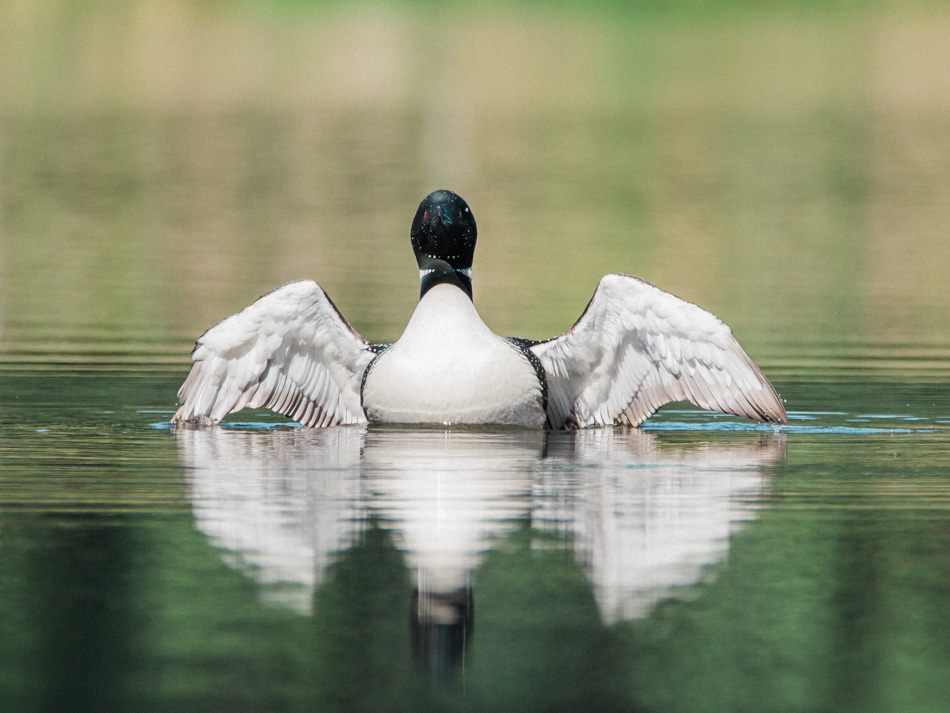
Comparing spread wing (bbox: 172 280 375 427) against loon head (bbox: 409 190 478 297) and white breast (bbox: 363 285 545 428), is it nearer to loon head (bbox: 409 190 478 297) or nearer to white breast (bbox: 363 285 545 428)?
white breast (bbox: 363 285 545 428)

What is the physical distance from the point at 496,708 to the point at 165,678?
115 cm

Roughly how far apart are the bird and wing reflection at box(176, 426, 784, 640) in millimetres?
340

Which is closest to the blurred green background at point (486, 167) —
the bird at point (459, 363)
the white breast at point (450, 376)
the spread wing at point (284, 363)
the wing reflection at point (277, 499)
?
the spread wing at point (284, 363)

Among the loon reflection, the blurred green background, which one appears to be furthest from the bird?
the blurred green background

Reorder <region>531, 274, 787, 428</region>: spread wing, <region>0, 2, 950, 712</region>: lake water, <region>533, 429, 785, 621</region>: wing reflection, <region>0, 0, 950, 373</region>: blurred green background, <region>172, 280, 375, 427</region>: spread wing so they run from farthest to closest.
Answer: <region>0, 0, 950, 373</region>: blurred green background < <region>172, 280, 375, 427</region>: spread wing < <region>531, 274, 787, 428</region>: spread wing < <region>533, 429, 785, 621</region>: wing reflection < <region>0, 2, 950, 712</region>: lake water

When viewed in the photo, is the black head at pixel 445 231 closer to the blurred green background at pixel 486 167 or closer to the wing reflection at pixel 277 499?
the wing reflection at pixel 277 499

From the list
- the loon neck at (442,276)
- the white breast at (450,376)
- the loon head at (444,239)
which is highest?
the loon head at (444,239)

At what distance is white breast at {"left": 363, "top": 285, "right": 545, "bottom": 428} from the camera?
39.2 feet

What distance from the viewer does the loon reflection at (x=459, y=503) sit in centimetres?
725

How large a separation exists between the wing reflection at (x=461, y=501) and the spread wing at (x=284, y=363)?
0.58m

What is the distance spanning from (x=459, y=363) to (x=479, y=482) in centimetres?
258

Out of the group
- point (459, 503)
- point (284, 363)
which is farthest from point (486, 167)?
point (459, 503)

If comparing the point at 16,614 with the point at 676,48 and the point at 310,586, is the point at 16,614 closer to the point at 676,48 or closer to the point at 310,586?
the point at 310,586

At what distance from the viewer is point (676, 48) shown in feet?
318
